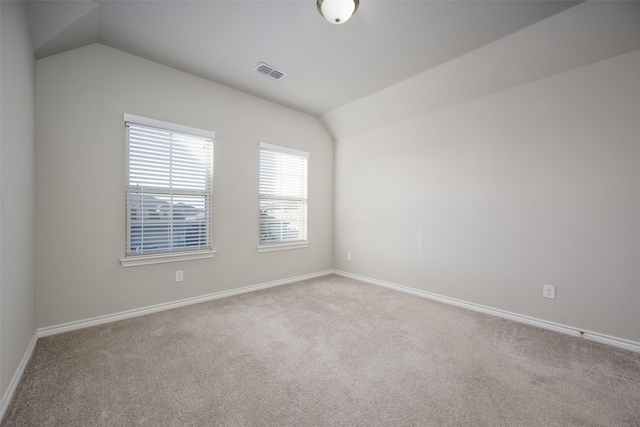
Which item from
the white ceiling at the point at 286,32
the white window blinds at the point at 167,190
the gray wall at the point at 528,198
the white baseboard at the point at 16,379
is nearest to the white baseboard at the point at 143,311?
the white baseboard at the point at 16,379

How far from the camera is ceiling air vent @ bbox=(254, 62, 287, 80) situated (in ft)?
9.68

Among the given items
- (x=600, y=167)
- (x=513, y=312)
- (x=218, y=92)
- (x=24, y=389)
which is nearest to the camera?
(x=24, y=389)

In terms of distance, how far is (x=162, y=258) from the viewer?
2959mm

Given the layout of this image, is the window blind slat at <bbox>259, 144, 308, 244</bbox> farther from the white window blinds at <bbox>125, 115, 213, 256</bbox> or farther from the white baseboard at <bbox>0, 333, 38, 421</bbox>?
the white baseboard at <bbox>0, 333, 38, 421</bbox>

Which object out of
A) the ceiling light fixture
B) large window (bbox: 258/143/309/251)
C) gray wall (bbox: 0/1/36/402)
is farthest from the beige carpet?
the ceiling light fixture

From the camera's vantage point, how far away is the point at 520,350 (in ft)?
7.22

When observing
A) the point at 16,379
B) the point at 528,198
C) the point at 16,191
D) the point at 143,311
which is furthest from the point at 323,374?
the point at 528,198

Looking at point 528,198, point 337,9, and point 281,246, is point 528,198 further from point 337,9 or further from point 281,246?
point 281,246

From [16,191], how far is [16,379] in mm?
1232

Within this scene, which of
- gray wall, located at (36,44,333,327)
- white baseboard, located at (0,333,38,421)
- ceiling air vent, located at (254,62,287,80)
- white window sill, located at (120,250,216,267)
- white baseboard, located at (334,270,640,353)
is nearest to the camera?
white baseboard, located at (0,333,38,421)

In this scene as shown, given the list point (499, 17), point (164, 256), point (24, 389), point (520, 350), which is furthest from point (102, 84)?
point (520, 350)

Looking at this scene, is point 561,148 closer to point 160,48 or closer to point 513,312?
point 513,312

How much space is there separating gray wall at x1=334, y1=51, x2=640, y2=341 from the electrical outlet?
0.05m

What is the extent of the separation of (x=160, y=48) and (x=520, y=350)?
14.4ft
